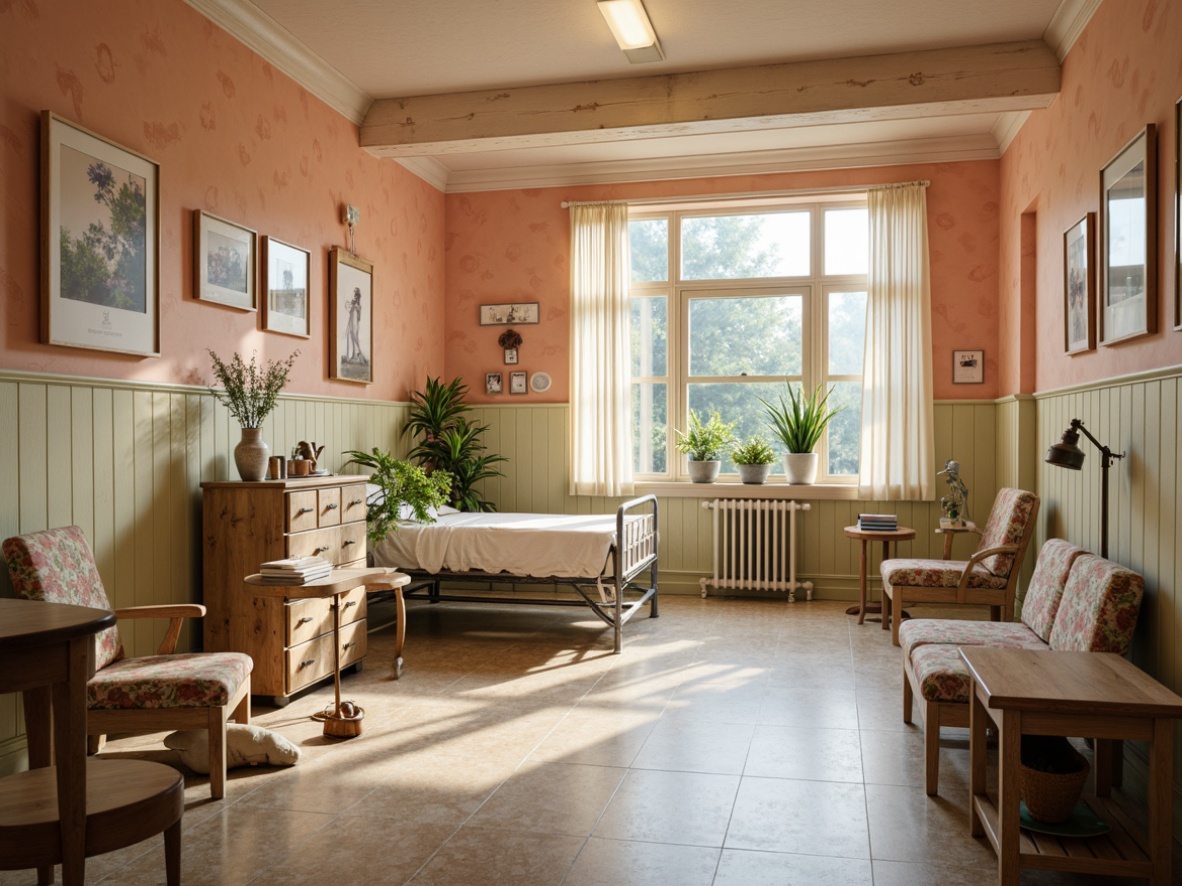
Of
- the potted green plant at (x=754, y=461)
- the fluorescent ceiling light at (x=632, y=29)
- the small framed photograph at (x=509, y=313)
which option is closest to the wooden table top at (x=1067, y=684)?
the fluorescent ceiling light at (x=632, y=29)

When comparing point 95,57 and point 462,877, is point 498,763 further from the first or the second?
point 95,57

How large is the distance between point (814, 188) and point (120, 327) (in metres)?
5.03

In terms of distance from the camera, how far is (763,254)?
23.8 ft

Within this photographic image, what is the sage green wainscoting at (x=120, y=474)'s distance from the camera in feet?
11.1

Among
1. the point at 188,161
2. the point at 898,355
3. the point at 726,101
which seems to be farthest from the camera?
the point at 898,355

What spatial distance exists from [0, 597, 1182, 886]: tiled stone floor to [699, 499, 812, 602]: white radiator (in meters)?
1.71

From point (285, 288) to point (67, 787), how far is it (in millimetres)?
3586

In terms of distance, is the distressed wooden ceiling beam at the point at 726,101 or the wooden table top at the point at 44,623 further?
the distressed wooden ceiling beam at the point at 726,101

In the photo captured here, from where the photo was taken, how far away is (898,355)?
6793 millimetres

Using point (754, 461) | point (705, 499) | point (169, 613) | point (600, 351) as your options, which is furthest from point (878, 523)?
point (169, 613)

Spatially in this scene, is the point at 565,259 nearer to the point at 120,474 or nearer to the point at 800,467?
the point at 800,467

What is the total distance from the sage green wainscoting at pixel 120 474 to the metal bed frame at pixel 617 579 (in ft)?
4.92

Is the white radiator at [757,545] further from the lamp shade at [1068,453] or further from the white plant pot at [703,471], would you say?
the lamp shade at [1068,453]

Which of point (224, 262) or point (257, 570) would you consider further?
point (224, 262)
